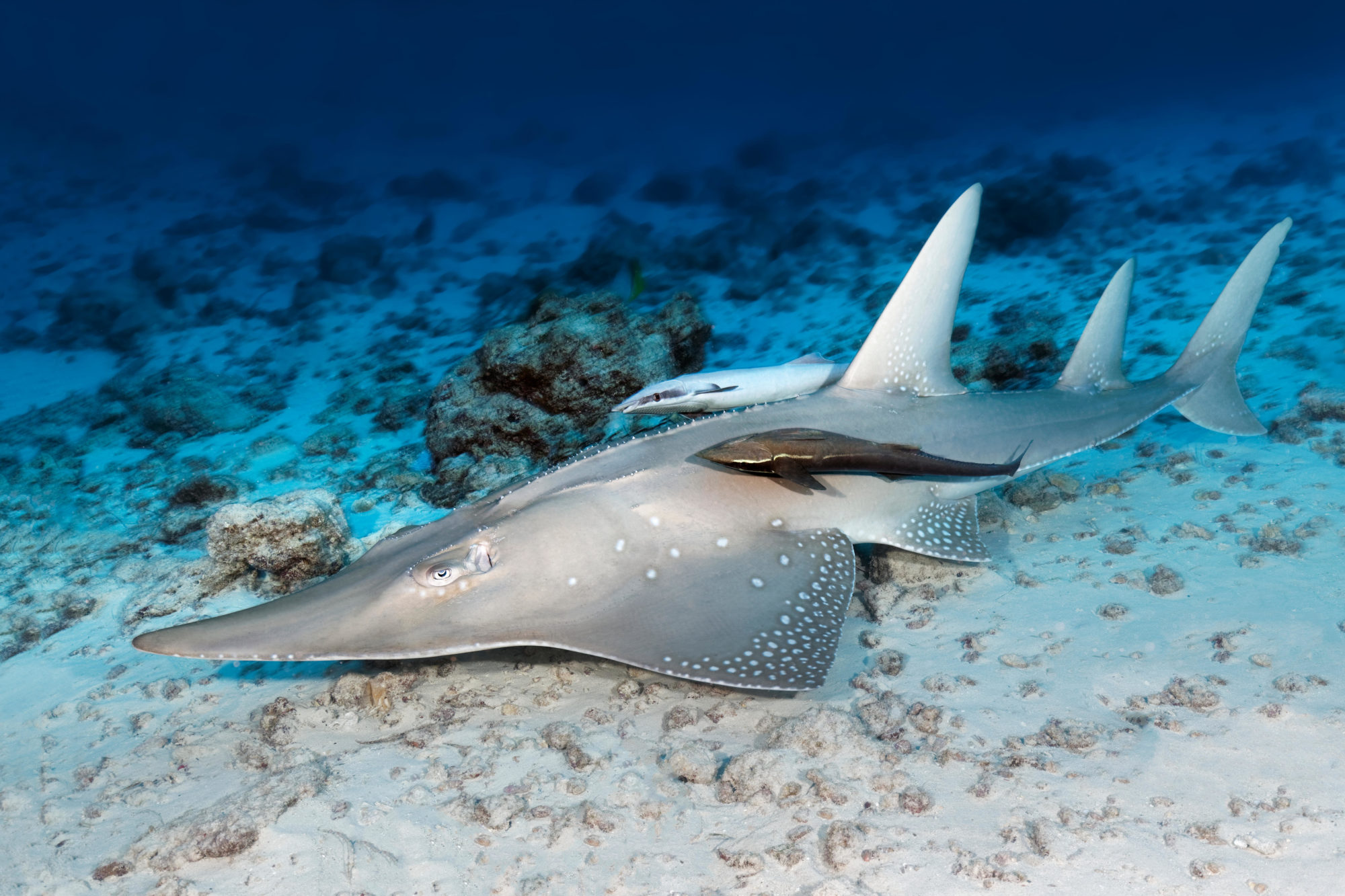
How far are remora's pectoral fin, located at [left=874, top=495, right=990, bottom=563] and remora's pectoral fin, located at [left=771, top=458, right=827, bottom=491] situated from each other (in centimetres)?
52

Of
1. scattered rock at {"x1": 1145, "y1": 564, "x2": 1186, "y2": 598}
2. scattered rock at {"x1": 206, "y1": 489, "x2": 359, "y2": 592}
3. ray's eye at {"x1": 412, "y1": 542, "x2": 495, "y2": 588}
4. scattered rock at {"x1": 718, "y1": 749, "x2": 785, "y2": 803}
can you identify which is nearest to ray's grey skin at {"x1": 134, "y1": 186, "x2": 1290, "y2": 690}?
ray's eye at {"x1": 412, "y1": 542, "x2": 495, "y2": 588}

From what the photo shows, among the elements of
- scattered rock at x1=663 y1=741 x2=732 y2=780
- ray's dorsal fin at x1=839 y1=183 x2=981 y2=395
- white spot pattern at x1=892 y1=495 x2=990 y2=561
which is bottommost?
scattered rock at x1=663 y1=741 x2=732 y2=780

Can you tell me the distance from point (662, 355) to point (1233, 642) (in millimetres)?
4224

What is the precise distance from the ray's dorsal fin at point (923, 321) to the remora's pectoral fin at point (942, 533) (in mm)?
700

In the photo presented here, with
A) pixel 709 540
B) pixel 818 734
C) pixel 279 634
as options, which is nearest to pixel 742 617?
pixel 709 540

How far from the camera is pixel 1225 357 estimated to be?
4.73 meters

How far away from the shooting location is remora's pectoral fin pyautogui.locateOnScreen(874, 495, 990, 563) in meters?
3.58

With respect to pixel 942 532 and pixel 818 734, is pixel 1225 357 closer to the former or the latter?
pixel 942 532

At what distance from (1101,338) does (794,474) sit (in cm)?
257

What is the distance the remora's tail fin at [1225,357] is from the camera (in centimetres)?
459

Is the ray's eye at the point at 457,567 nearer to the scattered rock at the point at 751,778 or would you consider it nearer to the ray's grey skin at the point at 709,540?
the ray's grey skin at the point at 709,540

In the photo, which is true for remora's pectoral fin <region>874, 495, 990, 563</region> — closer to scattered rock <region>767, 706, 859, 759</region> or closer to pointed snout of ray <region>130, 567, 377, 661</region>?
scattered rock <region>767, 706, 859, 759</region>

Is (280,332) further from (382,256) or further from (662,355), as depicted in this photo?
(662,355)

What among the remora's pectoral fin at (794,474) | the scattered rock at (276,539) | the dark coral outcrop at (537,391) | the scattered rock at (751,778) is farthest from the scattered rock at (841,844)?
the dark coral outcrop at (537,391)
